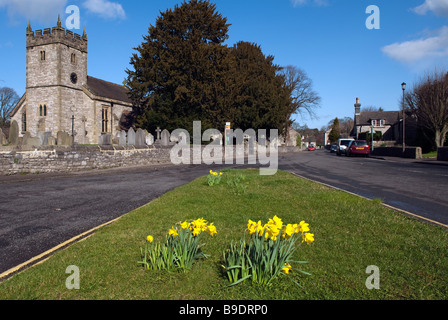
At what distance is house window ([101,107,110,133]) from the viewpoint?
1635 inches

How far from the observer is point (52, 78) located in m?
38.7

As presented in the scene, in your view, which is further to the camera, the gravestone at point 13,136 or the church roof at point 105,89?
the church roof at point 105,89

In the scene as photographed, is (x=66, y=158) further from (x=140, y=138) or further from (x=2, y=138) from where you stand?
(x=140, y=138)

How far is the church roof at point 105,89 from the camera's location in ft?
138

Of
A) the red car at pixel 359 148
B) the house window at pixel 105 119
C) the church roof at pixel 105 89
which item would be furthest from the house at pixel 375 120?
the house window at pixel 105 119

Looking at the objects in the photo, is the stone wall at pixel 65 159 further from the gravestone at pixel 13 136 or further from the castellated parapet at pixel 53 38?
the castellated parapet at pixel 53 38

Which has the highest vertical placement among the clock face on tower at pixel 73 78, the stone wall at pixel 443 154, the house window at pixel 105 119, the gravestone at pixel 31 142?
the clock face on tower at pixel 73 78

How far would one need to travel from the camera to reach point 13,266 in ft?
12.5

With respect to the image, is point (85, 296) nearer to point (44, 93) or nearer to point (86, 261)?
point (86, 261)

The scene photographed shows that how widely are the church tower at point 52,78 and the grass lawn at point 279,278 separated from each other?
38.5 metres

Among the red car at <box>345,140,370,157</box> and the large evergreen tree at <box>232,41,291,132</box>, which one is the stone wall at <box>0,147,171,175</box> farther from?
the red car at <box>345,140,370,157</box>

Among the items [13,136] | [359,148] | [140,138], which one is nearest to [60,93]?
[140,138]

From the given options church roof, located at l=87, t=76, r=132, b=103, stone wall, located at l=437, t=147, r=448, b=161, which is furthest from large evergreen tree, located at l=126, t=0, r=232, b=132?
stone wall, located at l=437, t=147, r=448, b=161

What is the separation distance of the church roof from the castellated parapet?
17.4 ft
